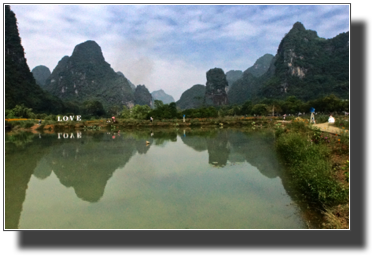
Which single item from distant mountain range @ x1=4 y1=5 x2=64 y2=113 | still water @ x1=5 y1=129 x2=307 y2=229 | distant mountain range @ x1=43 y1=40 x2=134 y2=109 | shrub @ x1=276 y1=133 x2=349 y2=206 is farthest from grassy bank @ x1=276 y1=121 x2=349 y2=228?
distant mountain range @ x1=43 y1=40 x2=134 y2=109

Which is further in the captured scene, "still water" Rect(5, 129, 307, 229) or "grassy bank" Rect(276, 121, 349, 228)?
"still water" Rect(5, 129, 307, 229)

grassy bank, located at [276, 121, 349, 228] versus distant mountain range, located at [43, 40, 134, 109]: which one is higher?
distant mountain range, located at [43, 40, 134, 109]

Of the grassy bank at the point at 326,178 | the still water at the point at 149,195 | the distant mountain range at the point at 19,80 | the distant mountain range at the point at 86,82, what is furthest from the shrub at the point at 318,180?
the distant mountain range at the point at 86,82

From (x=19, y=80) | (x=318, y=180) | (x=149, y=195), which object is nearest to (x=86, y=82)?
(x=19, y=80)

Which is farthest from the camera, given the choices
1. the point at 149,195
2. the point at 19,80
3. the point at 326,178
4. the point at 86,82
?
the point at 86,82

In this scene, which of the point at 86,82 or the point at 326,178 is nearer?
the point at 326,178

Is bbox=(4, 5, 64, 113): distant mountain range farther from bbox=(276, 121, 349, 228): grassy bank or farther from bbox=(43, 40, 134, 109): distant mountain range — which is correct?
bbox=(276, 121, 349, 228): grassy bank

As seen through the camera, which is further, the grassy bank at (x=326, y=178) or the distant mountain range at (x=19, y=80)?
the distant mountain range at (x=19, y=80)

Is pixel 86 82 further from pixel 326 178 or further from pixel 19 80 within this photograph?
pixel 326 178

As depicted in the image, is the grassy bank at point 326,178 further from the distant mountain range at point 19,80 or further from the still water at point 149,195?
the distant mountain range at point 19,80

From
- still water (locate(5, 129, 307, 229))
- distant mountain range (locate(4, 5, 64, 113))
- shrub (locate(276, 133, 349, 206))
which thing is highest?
distant mountain range (locate(4, 5, 64, 113))
